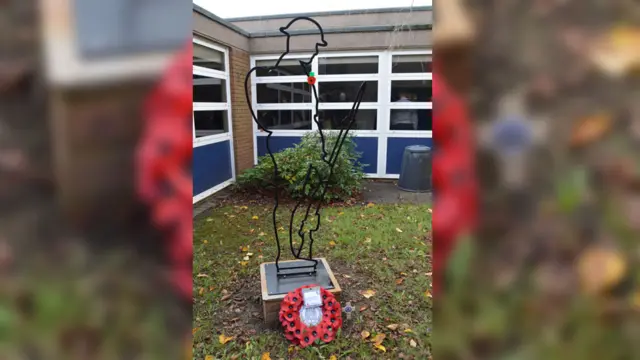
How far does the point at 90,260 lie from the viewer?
24.3 inches

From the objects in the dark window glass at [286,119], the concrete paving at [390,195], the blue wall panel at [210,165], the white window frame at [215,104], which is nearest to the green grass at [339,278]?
the concrete paving at [390,195]

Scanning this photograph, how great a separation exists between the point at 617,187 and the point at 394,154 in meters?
6.68

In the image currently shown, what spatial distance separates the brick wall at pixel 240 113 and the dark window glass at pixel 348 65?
58.7 inches

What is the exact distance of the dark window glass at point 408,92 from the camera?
6.80m

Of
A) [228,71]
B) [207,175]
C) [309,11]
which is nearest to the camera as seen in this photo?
[207,175]

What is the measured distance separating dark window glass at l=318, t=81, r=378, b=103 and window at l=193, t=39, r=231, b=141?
1.90m

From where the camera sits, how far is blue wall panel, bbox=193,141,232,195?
5457mm

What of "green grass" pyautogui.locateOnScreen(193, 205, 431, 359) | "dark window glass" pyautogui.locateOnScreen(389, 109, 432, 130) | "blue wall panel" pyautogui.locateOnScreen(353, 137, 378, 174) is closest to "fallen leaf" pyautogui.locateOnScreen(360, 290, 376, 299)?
"green grass" pyautogui.locateOnScreen(193, 205, 431, 359)

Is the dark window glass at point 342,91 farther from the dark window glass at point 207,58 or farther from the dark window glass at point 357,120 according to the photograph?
the dark window glass at point 207,58

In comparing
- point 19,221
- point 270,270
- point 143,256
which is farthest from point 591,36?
point 270,270

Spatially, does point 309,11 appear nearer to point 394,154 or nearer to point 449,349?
point 394,154

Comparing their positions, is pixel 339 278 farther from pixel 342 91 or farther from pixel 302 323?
pixel 342 91

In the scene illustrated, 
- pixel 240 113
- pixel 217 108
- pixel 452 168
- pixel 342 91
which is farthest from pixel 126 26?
pixel 342 91

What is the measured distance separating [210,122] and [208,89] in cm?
53
